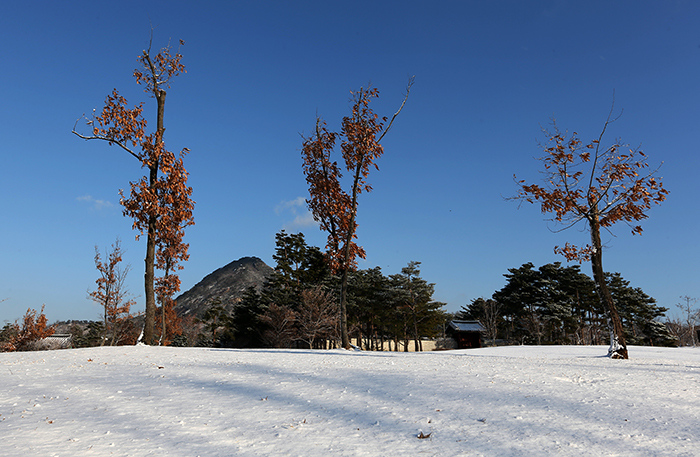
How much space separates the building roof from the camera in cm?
4388

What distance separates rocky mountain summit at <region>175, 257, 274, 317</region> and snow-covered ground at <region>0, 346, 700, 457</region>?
81.2 metres

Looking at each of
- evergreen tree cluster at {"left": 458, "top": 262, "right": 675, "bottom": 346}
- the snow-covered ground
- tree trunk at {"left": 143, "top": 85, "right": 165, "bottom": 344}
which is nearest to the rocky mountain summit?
evergreen tree cluster at {"left": 458, "top": 262, "right": 675, "bottom": 346}

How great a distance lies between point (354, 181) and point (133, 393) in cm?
1347

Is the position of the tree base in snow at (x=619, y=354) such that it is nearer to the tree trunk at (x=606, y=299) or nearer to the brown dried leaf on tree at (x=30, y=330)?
the tree trunk at (x=606, y=299)

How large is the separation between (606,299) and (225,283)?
9244cm

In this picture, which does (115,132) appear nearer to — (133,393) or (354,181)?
(354,181)

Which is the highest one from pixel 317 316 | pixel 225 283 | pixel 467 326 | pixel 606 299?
pixel 225 283

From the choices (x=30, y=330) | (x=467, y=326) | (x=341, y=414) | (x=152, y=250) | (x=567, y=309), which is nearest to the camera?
(x=341, y=414)

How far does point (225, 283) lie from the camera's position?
96.1 m

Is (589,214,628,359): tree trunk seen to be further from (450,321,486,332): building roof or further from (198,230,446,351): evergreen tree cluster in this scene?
(450,321,486,332): building roof

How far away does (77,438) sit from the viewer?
3684 mm

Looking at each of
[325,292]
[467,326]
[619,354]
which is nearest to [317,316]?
[325,292]

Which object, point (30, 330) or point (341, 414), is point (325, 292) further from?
point (341, 414)

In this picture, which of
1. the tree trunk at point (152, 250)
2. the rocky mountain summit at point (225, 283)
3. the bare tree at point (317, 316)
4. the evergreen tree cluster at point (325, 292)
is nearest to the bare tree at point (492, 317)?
the evergreen tree cluster at point (325, 292)
